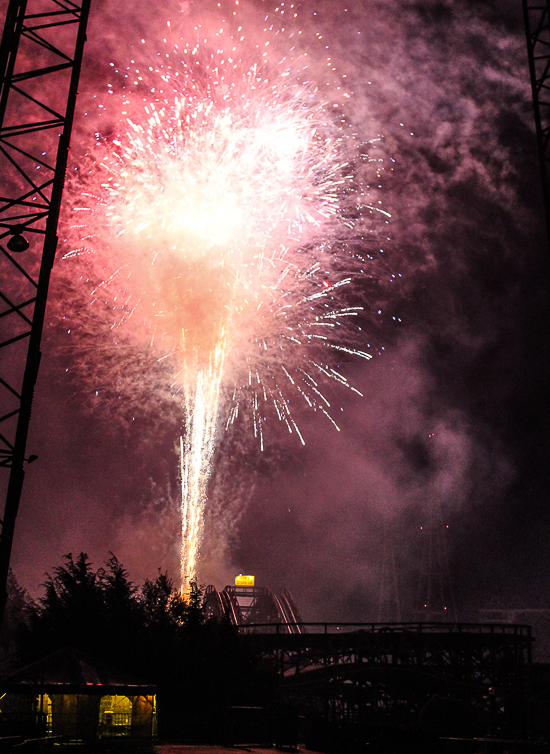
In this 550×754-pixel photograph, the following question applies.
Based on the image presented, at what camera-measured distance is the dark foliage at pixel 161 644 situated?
31531mm

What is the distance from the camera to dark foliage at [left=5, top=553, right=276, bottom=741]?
3153cm

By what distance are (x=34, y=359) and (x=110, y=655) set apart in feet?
78.4

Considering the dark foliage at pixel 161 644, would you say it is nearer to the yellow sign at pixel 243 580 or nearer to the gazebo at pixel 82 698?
the gazebo at pixel 82 698

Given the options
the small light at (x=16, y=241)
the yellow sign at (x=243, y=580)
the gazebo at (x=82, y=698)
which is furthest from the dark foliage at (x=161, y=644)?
the yellow sign at (x=243, y=580)

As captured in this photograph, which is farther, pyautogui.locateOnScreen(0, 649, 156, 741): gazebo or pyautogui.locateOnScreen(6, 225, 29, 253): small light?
pyautogui.locateOnScreen(0, 649, 156, 741): gazebo

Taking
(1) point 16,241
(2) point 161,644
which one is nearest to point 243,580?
(2) point 161,644

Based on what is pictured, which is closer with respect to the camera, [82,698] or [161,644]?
[82,698]

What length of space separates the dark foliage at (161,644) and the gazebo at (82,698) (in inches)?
189

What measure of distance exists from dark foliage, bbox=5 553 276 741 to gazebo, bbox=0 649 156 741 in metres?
4.80

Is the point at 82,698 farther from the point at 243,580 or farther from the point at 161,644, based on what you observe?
the point at 243,580

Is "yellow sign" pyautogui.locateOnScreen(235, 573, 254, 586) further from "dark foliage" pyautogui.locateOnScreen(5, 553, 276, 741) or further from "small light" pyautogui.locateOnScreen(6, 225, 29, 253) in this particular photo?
"small light" pyautogui.locateOnScreen(6, 225, 29, 253)

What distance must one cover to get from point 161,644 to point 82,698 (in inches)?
460

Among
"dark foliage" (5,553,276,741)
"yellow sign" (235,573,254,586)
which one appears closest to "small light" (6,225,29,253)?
"dark foliage" (5,553,276,741)

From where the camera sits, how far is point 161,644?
34406 mm
